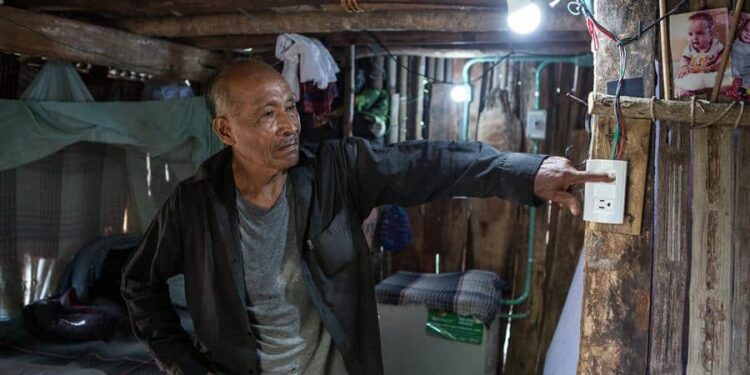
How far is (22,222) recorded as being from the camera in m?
4.76

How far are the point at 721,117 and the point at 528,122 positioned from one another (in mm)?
3220

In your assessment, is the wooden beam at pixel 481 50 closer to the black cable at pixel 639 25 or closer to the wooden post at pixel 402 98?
the wooden post at pixel 402 98

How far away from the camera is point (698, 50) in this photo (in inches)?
58.7

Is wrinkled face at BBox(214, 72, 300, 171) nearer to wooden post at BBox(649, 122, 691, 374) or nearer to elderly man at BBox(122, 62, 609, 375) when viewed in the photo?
elderly man at BBox(122, 62, 609, 375)

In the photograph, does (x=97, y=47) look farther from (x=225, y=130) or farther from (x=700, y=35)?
(x=700, y=35)

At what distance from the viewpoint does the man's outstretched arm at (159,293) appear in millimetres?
2197

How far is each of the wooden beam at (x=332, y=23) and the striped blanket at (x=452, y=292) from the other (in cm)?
208

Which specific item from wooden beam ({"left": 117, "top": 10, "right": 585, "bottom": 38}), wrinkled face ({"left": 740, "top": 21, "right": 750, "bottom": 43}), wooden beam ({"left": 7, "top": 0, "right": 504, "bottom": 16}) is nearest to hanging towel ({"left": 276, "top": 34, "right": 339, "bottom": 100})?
wooden beam ({"left": 117, "top": 10, "right": 585, "bottom": 38})

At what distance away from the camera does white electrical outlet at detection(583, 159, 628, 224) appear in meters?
1.50

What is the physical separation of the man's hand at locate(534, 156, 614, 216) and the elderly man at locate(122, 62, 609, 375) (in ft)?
1.69

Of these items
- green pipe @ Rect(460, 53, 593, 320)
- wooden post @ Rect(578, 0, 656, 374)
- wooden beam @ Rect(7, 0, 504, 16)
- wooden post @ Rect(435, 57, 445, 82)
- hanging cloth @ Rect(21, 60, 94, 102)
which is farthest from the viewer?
wooden post @ Rect(435, 57, 445, 82)

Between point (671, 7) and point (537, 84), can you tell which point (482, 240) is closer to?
point (537, 84)

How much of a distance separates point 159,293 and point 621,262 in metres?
1.87

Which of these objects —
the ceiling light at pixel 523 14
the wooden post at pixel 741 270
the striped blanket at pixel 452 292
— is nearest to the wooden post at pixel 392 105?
the striped blanket at pixel 452 292
